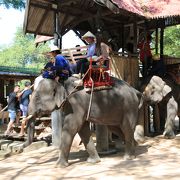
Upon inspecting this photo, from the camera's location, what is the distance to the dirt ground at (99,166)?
7.00 m

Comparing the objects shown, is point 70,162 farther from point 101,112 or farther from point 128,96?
point 128,96

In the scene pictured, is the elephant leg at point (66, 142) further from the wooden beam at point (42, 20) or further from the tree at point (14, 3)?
the tree at point (14, 3)

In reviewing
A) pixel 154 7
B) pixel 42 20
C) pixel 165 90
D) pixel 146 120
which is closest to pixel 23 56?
pixel 42 20

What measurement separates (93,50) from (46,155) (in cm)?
301

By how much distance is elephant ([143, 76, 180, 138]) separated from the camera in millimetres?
11578

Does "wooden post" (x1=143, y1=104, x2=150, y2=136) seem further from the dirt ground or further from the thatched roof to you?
the thatched roof

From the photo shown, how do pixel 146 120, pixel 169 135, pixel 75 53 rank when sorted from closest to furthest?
pixel 75 53 < pixel 169 135 < pixel 146 120

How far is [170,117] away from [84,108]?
4660mm

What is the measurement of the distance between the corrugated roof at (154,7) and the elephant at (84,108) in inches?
120

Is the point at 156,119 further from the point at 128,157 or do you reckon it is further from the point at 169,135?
the point at 128,157

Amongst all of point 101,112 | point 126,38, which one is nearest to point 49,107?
point 101,112

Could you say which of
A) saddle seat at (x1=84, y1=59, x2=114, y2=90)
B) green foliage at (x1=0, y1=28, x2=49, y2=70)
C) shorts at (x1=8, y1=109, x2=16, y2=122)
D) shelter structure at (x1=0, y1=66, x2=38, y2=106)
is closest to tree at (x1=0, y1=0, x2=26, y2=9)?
shelter structure at (x1=0, y1=66, x2=38, y2=106)

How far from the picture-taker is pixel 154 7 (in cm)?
1215

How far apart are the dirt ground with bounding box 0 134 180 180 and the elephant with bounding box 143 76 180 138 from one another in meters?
1.54
